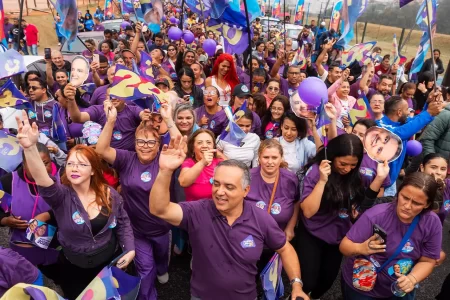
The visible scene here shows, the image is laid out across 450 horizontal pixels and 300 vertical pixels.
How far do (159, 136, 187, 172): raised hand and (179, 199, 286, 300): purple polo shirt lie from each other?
1.14ft

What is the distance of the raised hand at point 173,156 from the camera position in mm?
1927

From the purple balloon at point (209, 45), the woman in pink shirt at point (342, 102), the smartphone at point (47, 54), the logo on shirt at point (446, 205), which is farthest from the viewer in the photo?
the purple balloon at point (209, 45)

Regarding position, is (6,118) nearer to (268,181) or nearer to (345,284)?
(268,181)

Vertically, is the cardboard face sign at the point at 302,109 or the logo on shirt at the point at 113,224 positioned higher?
the cardboard face sign at the point at 302,109

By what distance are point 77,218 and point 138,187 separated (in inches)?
25.0

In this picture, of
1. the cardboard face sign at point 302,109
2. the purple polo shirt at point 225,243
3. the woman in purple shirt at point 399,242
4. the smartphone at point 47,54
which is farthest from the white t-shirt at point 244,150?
the smartphone at point 47,54

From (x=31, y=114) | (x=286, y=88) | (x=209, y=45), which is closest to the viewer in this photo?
(x=31, y=114)

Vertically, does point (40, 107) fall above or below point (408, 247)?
above

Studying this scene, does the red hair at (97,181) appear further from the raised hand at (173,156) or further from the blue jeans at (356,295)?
the blue jeans at (356,295)

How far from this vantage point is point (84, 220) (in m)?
2.37

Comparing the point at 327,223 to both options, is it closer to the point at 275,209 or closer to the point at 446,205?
the point at 275,209

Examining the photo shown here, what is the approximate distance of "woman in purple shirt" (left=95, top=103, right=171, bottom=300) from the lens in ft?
Answer: 9.51

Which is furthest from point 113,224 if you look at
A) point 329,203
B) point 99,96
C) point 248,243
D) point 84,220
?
point 99,96

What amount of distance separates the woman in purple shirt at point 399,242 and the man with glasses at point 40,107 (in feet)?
11.2
